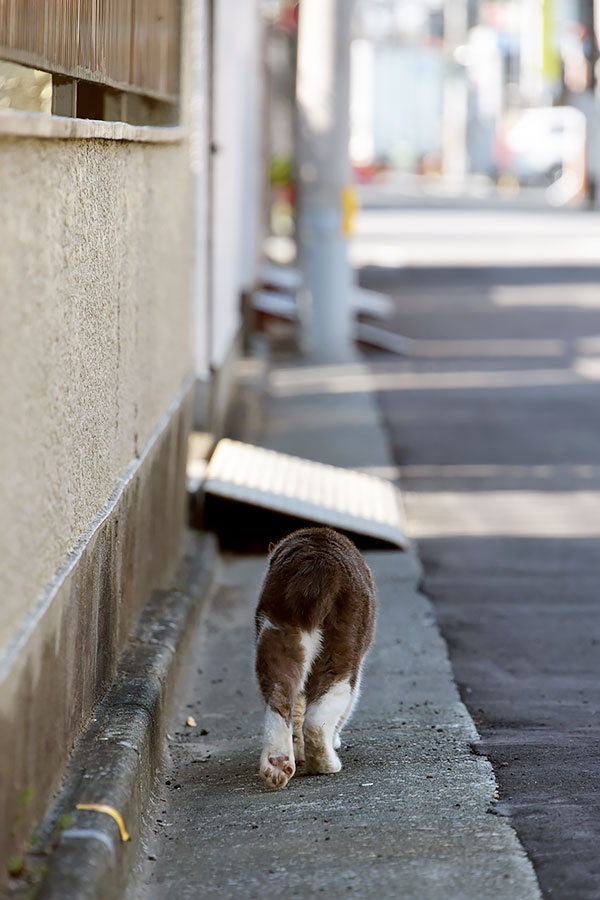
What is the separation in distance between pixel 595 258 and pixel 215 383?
17.9 meters

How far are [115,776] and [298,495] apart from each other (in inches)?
157

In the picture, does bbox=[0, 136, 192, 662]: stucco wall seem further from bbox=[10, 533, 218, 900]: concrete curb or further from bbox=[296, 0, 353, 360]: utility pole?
bbox=[296, 0, 353, 360]: utility pole

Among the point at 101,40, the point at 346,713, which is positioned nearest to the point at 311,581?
the point at 346,713

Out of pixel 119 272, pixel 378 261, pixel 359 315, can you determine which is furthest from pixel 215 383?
pixel 378 261

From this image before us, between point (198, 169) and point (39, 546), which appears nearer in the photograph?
point (39, 546)

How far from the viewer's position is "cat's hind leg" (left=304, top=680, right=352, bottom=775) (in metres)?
4.56

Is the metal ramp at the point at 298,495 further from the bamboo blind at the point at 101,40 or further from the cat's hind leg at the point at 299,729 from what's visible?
the cat's hind leg at the point at 299,729

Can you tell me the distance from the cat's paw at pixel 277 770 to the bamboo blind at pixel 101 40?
2.15 m

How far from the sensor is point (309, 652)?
4578 millimetres

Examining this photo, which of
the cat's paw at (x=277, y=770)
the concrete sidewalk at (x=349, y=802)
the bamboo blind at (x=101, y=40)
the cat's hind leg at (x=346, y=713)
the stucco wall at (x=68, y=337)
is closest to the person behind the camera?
the stucco wall at (x=68, y=337)

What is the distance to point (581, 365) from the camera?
15.5 meters

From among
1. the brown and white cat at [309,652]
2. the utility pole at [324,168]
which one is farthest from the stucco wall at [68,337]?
the utility pole at [324,168]

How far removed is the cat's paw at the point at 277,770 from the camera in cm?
438

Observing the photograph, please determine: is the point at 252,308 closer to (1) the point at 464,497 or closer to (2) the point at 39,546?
(1) the point at 464,497
